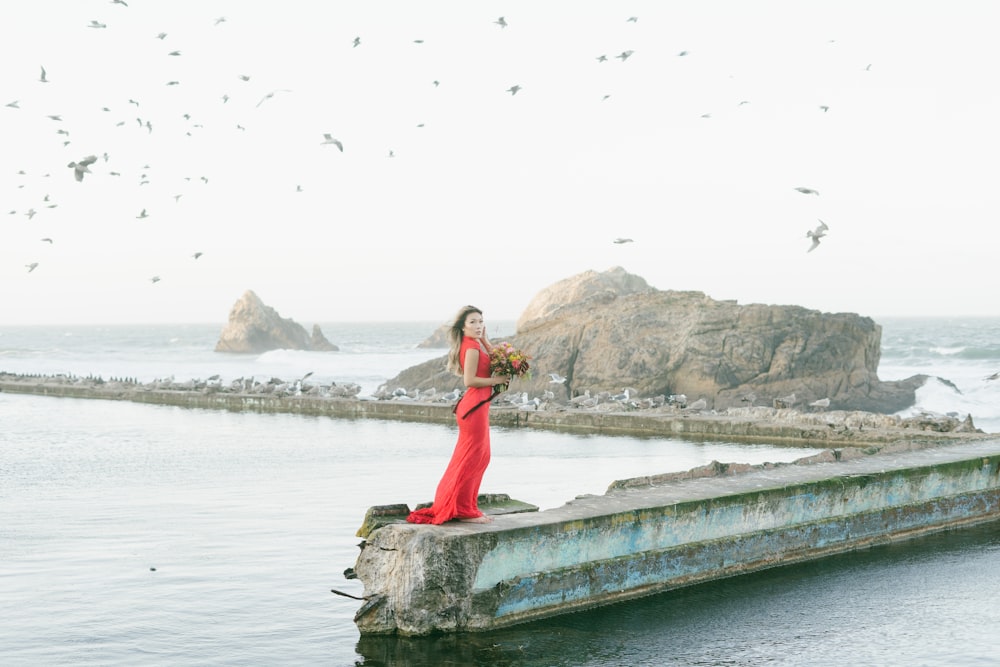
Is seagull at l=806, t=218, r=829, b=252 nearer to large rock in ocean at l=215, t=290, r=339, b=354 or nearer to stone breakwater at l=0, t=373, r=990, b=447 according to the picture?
stone breakwater at l=0, t=373, r=990, b=447

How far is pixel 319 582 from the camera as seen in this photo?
407 inches

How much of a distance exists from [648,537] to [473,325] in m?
2.36

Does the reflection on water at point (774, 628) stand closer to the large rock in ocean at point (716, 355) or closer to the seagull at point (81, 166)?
the seagull at point (81, 166)

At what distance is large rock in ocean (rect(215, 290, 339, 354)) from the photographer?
124812mm

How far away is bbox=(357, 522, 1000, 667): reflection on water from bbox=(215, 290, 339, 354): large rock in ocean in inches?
4472

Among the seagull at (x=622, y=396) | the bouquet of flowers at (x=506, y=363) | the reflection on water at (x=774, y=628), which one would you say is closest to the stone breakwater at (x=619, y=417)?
the seagull at (x=622, y=396)

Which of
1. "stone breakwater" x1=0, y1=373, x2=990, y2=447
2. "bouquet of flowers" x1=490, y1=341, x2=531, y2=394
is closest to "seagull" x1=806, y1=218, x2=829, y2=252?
"stone breakwater" x1=0, y1=373, x2=990, y2=447

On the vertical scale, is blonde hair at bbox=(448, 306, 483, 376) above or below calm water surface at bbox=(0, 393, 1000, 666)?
above

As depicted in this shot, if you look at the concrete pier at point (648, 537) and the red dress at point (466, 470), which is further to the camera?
the red dress at point (466, 470)

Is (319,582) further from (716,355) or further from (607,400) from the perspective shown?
(716,355)

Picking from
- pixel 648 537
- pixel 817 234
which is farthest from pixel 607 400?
pixel 648 537

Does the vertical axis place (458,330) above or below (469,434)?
above

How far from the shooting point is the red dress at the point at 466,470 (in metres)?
8.97

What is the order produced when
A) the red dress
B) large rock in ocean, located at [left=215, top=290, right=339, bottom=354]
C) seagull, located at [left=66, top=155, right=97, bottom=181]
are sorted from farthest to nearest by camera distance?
large rock in ocean, located at [left=215, top=290, right=339, bottom=354] < seagull, located at [left=66, top=155, right=97, bottom=181] < the red dress
